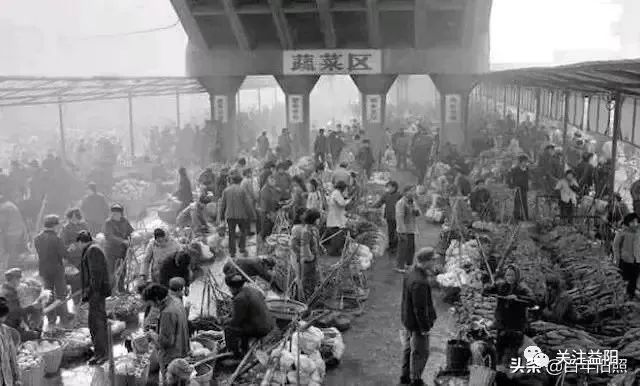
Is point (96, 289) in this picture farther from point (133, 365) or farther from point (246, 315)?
point (246, 315)

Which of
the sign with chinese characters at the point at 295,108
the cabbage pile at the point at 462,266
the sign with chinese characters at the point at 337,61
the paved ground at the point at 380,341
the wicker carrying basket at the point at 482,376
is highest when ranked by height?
the sign with chinese characters at the point at 337,61

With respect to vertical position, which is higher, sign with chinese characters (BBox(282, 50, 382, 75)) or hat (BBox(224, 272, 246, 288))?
sign with chinese characters (BBox(282, 50, 382, 75))

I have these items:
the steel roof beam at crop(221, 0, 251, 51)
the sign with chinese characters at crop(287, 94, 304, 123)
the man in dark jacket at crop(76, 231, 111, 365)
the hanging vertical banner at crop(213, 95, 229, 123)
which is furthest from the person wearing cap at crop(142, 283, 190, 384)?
the hanging vertical banner at crop(213, 95, 229, 123)

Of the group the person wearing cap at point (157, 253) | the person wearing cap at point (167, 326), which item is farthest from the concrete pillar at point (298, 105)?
the person wearing cap at point (167, 326)

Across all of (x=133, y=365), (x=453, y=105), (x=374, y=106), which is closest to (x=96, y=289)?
(x=133, y=365)

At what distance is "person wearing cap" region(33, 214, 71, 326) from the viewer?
878 cm

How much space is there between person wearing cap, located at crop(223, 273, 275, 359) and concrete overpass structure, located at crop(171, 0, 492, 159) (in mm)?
12300

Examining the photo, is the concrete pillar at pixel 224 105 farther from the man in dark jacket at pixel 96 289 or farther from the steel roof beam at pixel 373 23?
the man in dark jacket at pixel 96 289

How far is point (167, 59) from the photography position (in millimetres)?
74688

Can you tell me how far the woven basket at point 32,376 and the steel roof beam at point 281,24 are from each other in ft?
43.5

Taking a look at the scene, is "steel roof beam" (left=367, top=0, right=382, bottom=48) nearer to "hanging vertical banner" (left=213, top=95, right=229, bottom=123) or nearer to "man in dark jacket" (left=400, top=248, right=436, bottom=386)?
"hanging vertical banner" (left=213, top=95, right=229, bottom=123)

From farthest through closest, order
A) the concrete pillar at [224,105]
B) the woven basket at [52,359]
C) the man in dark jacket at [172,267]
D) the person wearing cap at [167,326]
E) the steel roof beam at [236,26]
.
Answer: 1. the concrete pillar at [224,105]
2. the steel roof beam at [236,26]
3. the man in dark jacket at [172,267]
4. the woven basket at [52,359]
5. the person wearing cap at [167,326]

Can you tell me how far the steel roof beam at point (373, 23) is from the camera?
17.7 metres

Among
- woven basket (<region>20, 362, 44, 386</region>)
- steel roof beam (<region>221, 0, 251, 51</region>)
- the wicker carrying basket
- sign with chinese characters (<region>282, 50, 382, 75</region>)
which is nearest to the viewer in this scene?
the wicker carrying basket
